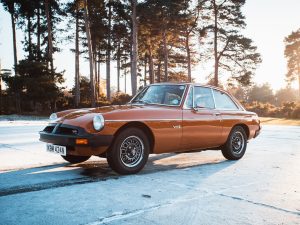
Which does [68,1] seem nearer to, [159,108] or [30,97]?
[30,97]

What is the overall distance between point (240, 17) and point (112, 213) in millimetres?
39494

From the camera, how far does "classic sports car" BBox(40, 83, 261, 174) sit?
17.3 feet

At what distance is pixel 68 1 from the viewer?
30844 millimetres

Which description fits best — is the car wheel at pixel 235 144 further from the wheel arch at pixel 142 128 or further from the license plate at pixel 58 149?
the license plate at pixel 58 149

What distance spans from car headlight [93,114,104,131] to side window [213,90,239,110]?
9.87ft

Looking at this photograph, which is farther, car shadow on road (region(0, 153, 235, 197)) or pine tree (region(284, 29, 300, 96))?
pine tree (region(284, 29, 300, 96))

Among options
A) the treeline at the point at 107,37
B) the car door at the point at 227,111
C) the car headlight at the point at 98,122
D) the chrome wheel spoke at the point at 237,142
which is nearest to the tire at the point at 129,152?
the car headlight at the point at 98,122

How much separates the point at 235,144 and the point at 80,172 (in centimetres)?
365

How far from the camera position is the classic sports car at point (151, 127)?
5273 millimetres

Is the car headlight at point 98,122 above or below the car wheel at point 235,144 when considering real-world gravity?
above

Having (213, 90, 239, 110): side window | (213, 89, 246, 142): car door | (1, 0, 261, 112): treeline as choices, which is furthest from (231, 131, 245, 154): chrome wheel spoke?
(1, 0, 261, 112): treeline

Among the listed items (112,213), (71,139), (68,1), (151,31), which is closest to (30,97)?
(68,1)

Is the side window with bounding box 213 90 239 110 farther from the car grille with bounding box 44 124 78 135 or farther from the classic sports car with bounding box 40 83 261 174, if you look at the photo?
the car grille with bounding box 44 124 78 135

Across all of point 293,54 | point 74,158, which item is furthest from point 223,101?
point 293,54
